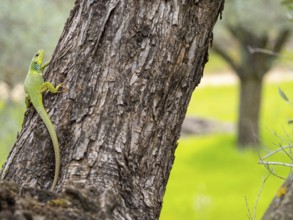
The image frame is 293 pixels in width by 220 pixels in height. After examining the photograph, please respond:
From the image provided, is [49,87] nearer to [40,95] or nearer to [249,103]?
[40,95]

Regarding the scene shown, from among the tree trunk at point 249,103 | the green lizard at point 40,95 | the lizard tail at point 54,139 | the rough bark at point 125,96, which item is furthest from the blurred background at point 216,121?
the lizard tail at point 54,139

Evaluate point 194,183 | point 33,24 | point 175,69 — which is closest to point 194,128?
point 194,183

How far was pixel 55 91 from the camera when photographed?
3480 mm

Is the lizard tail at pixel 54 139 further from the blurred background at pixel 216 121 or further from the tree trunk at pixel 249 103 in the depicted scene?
the tree trunk at pixel 249 103

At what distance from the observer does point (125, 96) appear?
11.0ft

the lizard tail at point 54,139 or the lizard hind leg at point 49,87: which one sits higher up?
the lizard hind leg at point 49,87

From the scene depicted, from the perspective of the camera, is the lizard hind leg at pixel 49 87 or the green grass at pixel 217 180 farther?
the green grass at pixel 217 180

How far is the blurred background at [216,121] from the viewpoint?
45.1 feet

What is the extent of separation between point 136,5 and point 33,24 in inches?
440

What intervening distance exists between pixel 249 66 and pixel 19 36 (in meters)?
8.30

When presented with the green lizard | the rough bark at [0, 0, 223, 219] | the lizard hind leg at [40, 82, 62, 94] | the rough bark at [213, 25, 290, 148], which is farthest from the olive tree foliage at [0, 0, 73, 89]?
the rough bark at [0, 0, 223, 219]

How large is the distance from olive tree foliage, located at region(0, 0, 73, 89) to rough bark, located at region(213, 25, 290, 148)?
20.4ft

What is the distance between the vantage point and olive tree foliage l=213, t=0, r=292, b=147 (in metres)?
17.8

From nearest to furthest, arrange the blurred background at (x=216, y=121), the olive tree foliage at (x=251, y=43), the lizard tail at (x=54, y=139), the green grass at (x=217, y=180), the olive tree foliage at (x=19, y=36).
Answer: the lizard tail at (x=54, y=139) → the olive tree foliage at (x=19, y=36) → the blurred background at (x=216, y=121) → the green grass at (x=217, y=180) → the olive tree foliage at (x=251, y=43)
